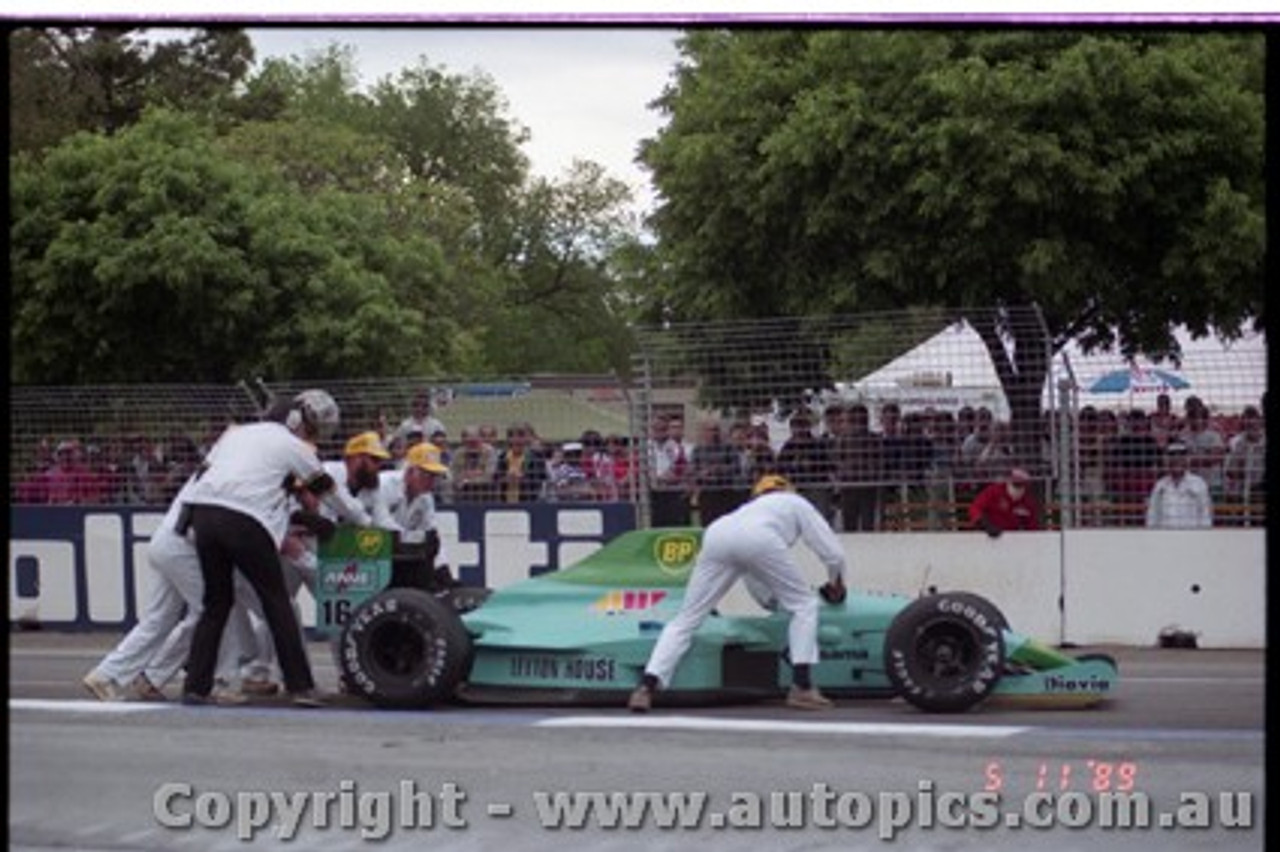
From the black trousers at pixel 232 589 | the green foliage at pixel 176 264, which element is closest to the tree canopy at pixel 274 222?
the green foliage at pixel 176 264

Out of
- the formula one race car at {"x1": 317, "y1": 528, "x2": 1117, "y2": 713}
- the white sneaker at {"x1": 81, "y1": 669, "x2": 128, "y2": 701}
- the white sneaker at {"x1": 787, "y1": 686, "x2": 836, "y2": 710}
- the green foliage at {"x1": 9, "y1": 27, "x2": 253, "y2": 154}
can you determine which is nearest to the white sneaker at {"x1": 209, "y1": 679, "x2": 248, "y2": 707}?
the white sneaker at {"x1": 81, "y1": 669, "x2": 128, "y2": 701}

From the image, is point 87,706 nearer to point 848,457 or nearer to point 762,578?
point 762,578

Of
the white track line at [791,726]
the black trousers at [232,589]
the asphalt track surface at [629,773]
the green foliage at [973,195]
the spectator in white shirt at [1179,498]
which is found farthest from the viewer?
the spectator in white shirt at [1179,498]

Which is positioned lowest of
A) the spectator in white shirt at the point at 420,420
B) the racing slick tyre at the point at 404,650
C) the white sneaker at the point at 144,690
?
the white sneaker at the point at 144,690

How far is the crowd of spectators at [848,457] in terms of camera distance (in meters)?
11.3

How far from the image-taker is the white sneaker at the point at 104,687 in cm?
1015

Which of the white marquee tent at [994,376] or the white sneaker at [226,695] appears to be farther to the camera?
the white marquee tent at [994,376]

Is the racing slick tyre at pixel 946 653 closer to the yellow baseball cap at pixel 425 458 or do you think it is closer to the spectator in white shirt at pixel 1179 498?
the yellow baseball cap at pixel 425 458

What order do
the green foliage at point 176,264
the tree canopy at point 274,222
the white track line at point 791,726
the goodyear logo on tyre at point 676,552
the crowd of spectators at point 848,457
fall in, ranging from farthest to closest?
1. the crowd of spectators at point 848,457
2. the goodyear logo on tyre at point 676,552
3. the white track line at point 791,726
4. the green foliage at point 176,264
5. the tree canopy at point 274,222

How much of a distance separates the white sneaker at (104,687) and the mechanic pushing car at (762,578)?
2.31 m

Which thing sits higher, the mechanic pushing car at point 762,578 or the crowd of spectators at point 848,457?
the crowd of spectators at point 848,457

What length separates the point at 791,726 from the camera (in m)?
9.01

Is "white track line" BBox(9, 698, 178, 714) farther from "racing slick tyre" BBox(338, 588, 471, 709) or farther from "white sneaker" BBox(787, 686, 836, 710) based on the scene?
"white sneaker" BBox(787, 686, 836, 710)

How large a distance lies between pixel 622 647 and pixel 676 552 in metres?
0.50
